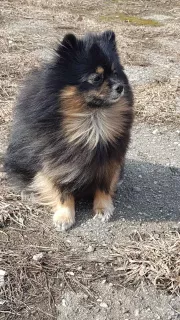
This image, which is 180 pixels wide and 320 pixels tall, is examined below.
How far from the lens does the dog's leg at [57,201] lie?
3476 mm

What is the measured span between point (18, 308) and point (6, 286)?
194 millimetres

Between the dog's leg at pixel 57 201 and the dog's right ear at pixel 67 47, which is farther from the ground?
the dog's right ear at pixel 67 47

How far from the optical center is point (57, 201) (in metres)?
3.59

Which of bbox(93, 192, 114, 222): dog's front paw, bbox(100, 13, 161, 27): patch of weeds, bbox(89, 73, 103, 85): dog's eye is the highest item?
bbox(89, 73, 103, 85): dog's eye

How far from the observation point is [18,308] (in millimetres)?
2750

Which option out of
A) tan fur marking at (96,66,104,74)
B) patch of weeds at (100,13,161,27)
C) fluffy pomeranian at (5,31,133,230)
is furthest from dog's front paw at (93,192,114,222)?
patch of weeds at (100,13,161,27)

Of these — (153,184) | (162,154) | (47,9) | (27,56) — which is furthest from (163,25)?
(153,184)

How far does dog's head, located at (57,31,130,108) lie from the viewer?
3.03m

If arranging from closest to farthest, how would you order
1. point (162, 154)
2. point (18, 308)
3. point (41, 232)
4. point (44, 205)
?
point (18, 308) < point (41, 232) < point (44, 205) < point (162, 154)

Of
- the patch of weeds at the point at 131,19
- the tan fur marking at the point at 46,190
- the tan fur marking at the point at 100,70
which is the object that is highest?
the tan fur marking at the point at 100,70

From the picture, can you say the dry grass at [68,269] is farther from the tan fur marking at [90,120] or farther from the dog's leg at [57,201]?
the tan fur marking at [90,120]

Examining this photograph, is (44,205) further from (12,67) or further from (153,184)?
(12,67)

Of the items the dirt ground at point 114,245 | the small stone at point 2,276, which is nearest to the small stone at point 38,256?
the dirt ground at point 114,245

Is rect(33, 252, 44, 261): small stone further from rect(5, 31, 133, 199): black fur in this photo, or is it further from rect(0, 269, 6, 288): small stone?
rect(5, 31, 133, 199): black fur
